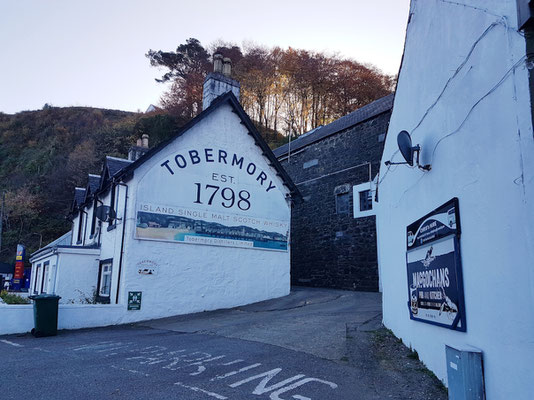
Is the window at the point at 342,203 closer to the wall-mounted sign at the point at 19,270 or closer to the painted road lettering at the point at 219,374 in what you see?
the painted road lettering at the point at 219,374

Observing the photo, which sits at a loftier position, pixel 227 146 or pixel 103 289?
pixel 227 146

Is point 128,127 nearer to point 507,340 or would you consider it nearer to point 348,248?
point 348,248

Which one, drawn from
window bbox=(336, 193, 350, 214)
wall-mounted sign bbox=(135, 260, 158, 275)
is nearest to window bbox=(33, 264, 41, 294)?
wall-mounted sign bbox=(135, 260, 158, 275)

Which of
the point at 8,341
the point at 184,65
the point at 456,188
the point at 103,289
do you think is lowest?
the point at 8,341

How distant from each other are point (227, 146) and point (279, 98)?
24.9 meters

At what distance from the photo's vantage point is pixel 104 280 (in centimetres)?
1658

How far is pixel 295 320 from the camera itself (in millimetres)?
11672

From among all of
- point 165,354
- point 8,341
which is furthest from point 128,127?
point 165,354

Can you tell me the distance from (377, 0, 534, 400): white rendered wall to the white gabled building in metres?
9.78

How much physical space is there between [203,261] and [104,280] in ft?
14.3

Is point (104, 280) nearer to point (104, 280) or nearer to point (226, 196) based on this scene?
point (104, 280)

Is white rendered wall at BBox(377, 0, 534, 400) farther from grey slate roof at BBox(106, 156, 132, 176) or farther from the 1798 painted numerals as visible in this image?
grey slate roof at BBox(106, 156, 132, 176)

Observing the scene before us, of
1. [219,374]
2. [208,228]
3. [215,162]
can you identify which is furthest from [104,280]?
[219,374]

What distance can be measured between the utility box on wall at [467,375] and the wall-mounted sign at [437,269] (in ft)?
2.00
